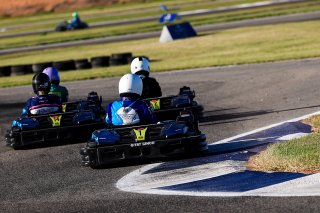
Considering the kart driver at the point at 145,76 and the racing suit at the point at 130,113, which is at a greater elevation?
the kart driver at the point at 145,76

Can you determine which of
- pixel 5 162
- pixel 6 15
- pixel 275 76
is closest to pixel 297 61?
pixel 275 76

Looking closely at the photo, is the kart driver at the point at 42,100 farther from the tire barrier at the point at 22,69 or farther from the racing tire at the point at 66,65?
the tire barrier at the point at 22,69

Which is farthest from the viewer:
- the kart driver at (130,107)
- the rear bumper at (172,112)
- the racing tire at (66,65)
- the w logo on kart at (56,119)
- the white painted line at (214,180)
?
the racing tire at (66,65)

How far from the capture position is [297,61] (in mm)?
22828

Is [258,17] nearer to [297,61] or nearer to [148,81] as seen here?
[297,61]

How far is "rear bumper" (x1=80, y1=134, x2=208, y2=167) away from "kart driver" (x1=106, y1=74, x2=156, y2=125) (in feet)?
2.80

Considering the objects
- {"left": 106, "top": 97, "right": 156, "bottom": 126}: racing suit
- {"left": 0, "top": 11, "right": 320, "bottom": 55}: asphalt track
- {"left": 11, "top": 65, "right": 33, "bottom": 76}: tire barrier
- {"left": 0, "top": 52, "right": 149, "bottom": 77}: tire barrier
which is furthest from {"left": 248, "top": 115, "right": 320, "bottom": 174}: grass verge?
{"left": 0, "top": 11, "right": 320, "bottom": 55}: asphalt track

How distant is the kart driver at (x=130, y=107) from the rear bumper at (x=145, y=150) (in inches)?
33.6

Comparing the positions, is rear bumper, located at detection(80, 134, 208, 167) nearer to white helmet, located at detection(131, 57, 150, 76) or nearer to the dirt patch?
white helmet, located at detection(131, 57, 150, 76)

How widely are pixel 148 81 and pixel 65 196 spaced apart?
19.5ft

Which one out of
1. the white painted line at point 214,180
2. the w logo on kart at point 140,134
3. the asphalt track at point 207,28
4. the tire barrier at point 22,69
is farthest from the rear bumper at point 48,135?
the asphalt track at point 207,28

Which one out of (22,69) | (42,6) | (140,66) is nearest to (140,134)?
(140,66)

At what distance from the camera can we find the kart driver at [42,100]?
13.4 meters

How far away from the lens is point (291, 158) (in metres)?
8.68
